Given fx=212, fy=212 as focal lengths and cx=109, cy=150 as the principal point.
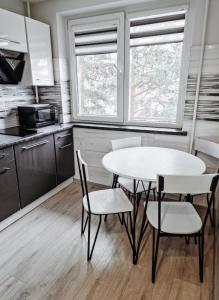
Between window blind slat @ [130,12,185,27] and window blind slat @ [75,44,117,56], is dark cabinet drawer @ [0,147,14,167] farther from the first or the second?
window blind slat @ [130,12,185,27]

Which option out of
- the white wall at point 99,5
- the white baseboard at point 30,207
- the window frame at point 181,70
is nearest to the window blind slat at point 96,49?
the window frame at point 181,70

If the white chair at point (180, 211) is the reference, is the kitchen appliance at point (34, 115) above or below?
above

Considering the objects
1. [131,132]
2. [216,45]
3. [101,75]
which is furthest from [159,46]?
[131,132]

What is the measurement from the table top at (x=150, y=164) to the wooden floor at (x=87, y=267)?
0.73 metres

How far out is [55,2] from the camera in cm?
259

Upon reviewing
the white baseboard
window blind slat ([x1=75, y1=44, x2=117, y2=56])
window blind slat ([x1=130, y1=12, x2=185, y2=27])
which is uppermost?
window blind slat ([x1=130, y1=12, x2=185, y2=27])

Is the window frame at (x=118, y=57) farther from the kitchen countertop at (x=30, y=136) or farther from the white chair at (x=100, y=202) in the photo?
the white chair at (x=100, y=202)

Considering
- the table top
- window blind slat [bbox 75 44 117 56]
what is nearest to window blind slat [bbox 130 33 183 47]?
window blind slat [bbox 75 44 117 56]

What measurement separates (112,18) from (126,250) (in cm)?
252

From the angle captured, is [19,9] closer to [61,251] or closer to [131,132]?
[131,132]

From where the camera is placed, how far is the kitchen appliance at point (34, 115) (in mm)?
2562

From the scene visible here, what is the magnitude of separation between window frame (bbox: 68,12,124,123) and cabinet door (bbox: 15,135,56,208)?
0.72 m

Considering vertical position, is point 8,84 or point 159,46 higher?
point 159,46

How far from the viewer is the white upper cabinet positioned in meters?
2.16
